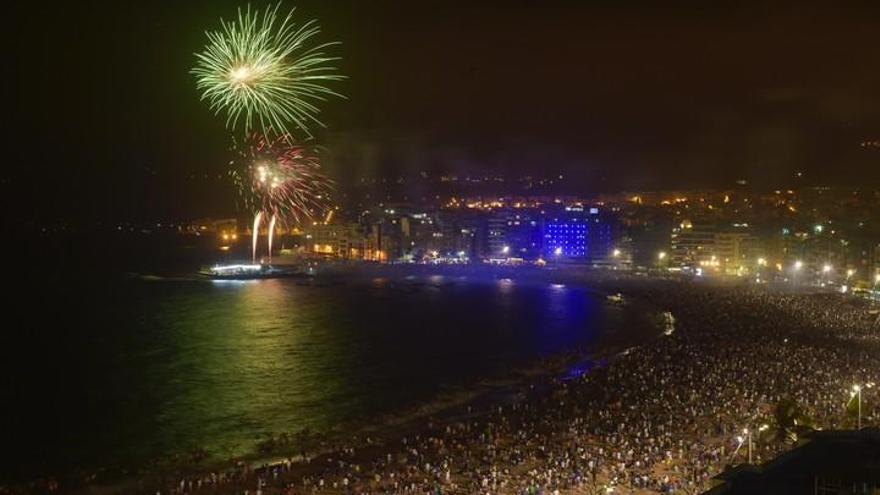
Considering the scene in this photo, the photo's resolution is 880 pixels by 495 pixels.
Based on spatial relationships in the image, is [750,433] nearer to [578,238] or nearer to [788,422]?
[788,422]

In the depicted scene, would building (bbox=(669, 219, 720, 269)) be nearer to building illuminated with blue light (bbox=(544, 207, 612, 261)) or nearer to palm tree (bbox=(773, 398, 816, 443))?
building illuminated with blue light (bbox=(544, 207, 612, 261))

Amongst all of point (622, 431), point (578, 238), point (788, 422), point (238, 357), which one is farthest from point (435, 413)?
point (578, 238)

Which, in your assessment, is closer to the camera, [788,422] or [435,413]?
[788,422]

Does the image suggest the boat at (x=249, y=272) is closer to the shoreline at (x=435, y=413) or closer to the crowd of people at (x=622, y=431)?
the shoreline at (x=435, y=413)

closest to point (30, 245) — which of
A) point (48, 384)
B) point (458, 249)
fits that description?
point (458, 249)

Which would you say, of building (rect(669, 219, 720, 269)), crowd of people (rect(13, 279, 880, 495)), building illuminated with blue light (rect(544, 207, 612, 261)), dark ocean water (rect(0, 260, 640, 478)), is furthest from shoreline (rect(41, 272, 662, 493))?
building illuminated with blue light (rect(544, 207, 612, 261))

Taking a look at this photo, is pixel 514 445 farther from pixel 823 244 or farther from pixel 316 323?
pixel 823 244
